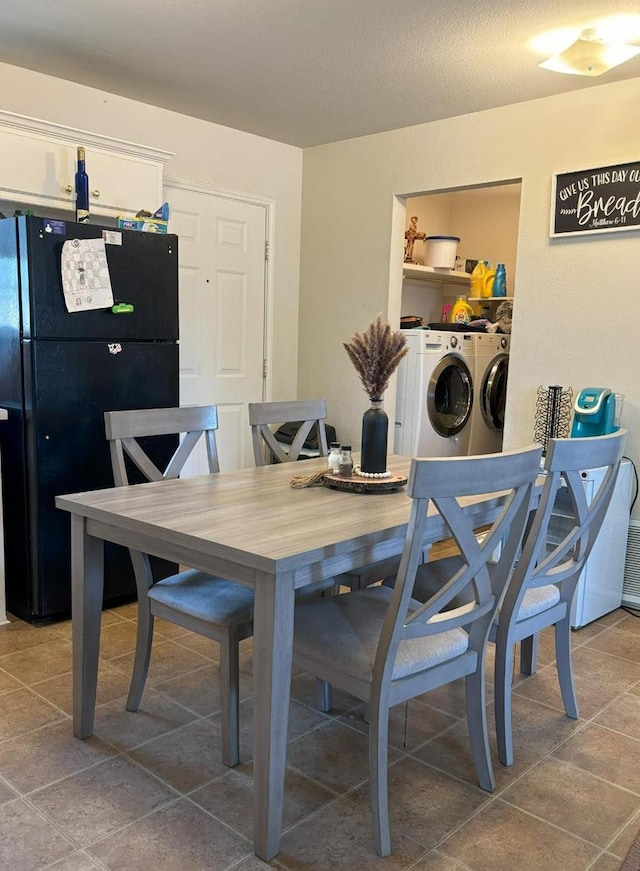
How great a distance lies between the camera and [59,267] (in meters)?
2.75

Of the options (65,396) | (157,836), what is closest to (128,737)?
(157,836)

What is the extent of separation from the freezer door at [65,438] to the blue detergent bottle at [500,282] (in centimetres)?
306

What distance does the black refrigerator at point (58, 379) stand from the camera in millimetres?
2746

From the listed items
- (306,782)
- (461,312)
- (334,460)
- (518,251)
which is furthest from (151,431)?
(461,312)

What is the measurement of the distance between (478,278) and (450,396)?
114 cm

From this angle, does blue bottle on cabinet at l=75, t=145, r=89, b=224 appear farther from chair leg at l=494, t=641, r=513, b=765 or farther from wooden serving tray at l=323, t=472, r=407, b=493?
chair leg at l=494, t=641, r=513, b=765

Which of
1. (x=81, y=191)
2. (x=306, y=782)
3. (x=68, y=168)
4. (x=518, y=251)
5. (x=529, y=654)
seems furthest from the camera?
(x=518, y=251)

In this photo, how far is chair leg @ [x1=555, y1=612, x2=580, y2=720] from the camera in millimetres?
2244

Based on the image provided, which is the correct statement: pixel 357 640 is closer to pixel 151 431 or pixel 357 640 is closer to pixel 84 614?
pixel 84 614

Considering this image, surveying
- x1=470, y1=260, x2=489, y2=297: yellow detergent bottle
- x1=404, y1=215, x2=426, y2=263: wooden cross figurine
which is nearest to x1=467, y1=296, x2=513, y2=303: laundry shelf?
x1=470, y1=260, x2=489, y2=297: yellow detergent bottle

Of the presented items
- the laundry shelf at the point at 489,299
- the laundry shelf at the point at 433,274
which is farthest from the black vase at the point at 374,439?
the laundry shelf at the point at 489,299

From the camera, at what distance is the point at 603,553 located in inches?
122

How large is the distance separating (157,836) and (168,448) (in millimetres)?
1785

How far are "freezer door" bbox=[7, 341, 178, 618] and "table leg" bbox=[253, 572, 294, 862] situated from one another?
1.61 metres
